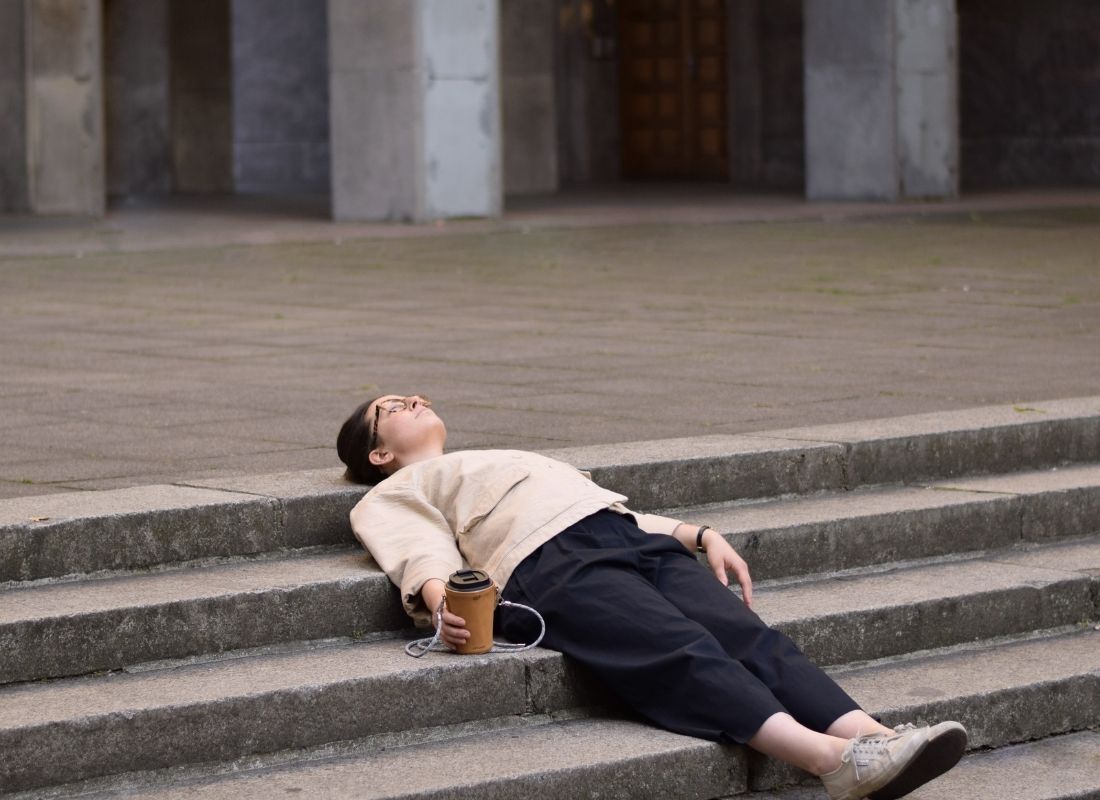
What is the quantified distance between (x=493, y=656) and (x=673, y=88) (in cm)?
2317

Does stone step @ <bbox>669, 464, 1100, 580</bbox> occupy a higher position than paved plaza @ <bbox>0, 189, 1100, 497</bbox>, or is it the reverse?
paved plaza @ <bbox>0, 189, 1100, 497</bbox>

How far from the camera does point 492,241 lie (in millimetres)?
15070

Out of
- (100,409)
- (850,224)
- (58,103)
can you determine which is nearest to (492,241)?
(850,224)

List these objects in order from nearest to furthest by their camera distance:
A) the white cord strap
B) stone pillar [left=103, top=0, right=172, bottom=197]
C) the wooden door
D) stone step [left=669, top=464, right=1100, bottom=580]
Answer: the white cord strap < stone step [left=669, top=464, right=1100, bottom=580] < stone pillar [left=103, top=0, right=172, bottom=197] < the wooden door

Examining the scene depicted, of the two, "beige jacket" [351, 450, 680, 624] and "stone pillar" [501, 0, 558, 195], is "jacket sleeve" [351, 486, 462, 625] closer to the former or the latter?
"beige jacket" [351, 450, 680, 624]

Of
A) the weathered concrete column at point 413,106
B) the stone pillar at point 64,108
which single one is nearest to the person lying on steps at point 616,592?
the weathered concrete column at point 413,106

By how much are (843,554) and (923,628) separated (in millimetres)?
399

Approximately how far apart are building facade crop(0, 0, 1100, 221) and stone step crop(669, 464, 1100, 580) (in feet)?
37.7

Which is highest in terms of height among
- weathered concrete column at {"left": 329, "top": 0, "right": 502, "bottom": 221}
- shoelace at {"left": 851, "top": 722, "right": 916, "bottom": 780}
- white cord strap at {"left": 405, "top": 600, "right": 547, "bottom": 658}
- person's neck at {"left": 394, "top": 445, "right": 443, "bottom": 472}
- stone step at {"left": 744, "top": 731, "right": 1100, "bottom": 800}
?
weathered concrete column at {"left": 329, "top": 0, "right": 502, "bottom": 221}

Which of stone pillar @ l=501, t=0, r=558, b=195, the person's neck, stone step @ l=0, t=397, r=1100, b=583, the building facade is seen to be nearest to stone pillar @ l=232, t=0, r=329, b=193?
the building facade

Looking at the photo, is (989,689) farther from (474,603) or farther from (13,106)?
(13,106)

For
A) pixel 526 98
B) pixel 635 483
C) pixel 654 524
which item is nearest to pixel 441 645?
pixel 654 524

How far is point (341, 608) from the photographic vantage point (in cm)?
459

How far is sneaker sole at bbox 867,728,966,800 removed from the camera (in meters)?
3.99
